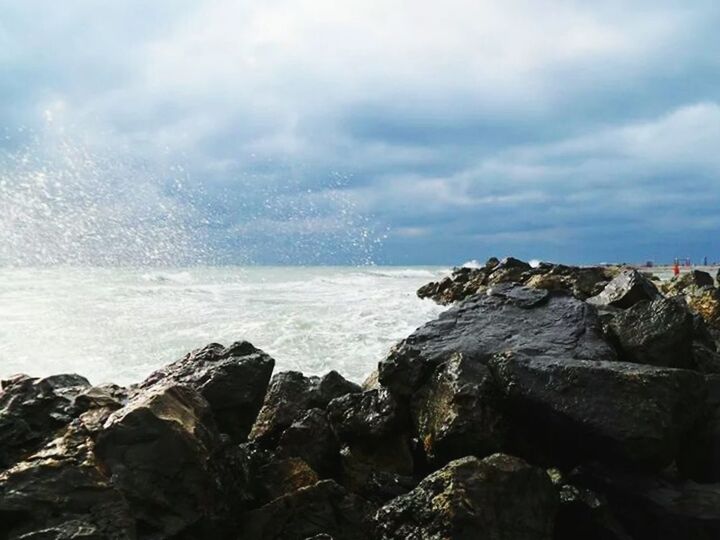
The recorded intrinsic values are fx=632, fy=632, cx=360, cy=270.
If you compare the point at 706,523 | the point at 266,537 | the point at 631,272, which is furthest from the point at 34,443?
the point at 631,272

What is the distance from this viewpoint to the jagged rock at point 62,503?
3.46 metres

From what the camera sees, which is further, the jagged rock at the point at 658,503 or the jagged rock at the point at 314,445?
the jagged rock at the point at 314,445

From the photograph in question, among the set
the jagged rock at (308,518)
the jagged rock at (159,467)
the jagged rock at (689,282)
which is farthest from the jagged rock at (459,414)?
the jagged rock at (689,282)

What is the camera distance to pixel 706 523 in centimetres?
430

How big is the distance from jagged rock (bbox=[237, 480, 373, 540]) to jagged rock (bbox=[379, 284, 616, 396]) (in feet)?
5.70

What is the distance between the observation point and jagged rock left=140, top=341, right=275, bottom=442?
231 inches

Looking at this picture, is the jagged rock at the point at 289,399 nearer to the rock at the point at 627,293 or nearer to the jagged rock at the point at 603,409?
the jagged rock at the point at 603,409

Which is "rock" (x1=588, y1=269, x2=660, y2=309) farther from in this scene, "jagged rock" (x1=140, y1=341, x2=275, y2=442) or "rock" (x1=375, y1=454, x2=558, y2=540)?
"rock" (x1=375, y1=454, x2=558, y2=540)

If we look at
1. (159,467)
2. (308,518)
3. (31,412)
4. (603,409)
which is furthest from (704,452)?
(31,412)

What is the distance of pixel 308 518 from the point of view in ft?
14.2

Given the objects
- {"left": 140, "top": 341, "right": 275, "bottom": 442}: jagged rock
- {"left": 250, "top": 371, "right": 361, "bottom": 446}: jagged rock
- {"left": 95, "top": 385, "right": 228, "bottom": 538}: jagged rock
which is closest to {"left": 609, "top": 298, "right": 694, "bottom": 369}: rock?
{"left": 250, "top": 371, "right": 361, "bottom": 446}: jagged rock

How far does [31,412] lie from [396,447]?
3.01 m

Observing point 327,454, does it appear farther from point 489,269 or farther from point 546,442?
point 489,269

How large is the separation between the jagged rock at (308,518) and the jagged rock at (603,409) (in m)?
1.66
